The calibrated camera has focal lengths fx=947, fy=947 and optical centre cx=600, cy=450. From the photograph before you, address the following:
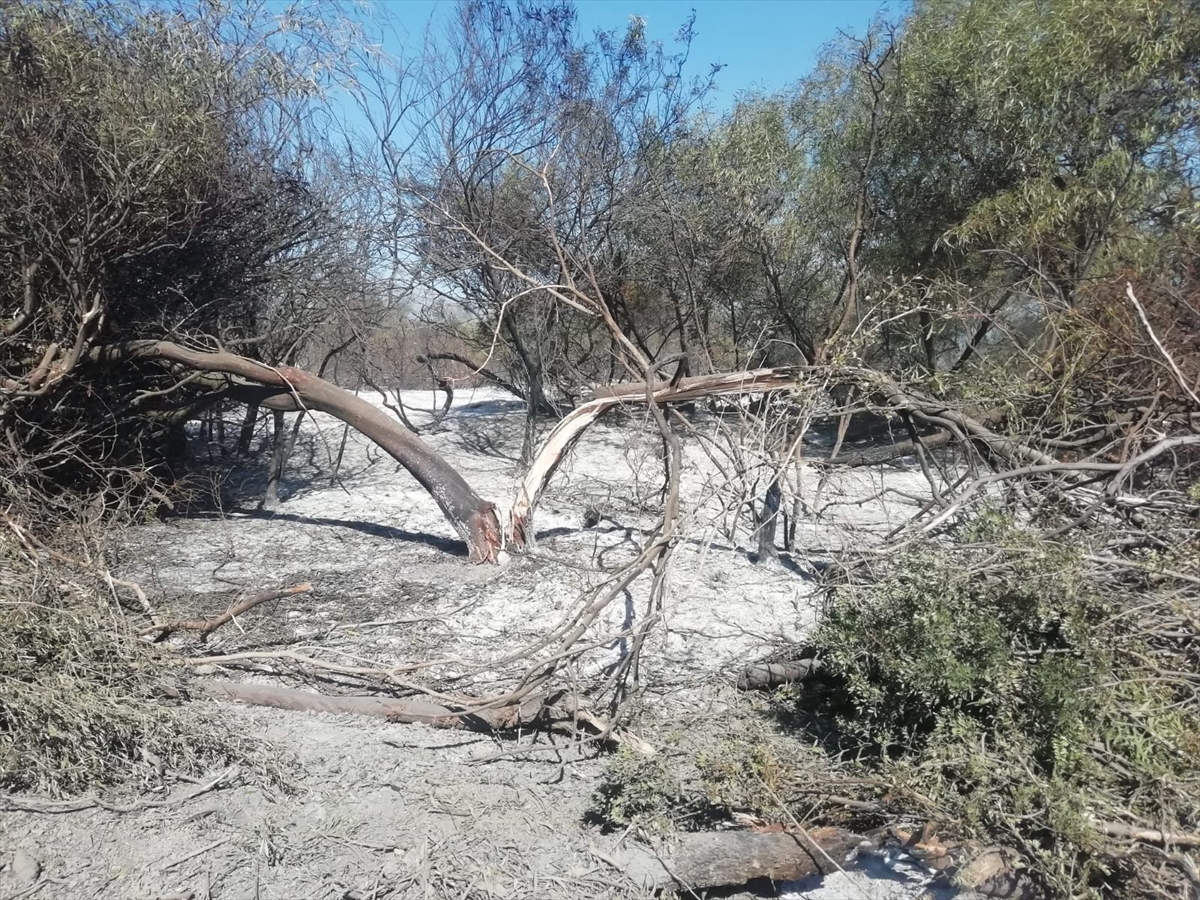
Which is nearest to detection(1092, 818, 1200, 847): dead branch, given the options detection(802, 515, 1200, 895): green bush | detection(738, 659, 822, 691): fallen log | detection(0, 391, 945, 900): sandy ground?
detection(802, 515, 1200, 895): green bush

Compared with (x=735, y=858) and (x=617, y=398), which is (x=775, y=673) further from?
(x=617, y=398)

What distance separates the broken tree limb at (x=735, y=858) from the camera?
3506 millimetres

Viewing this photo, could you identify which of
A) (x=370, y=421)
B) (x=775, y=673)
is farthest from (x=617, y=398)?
(x=775, y=673)

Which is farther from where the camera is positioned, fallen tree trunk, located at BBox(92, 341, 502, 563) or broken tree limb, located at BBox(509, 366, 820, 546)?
fallen tree trunk, located at BBox(92, 341, 502, 563)

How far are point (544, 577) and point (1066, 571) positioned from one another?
11.7 feet

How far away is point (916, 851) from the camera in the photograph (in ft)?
11.9

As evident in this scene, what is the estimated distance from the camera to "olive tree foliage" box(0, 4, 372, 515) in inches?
245

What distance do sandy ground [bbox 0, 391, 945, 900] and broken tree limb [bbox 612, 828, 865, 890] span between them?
0.08 metres

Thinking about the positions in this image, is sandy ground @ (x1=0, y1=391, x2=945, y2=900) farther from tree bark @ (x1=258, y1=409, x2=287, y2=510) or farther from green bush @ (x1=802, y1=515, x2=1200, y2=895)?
green bush @ (x1=802, y1=515, x2=1200, y2=895)

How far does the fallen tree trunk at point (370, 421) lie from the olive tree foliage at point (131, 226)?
0.64ft

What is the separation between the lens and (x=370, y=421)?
24.2ft

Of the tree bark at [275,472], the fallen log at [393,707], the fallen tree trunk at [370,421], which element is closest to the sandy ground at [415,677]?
the fallen log at [393,707]

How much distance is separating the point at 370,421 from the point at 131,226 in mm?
2141

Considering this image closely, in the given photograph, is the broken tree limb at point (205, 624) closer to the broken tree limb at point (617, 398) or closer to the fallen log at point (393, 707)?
the fallen log at point (393, 707)
